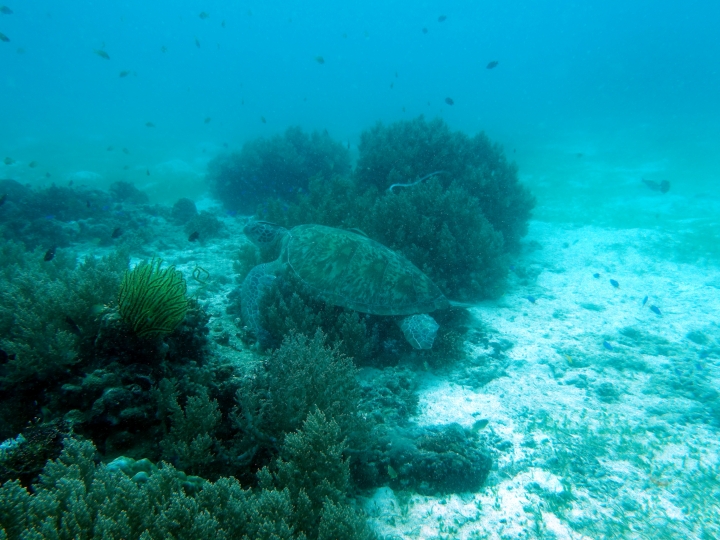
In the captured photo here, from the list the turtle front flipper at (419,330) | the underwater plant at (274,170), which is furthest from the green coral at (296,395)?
the underwater plant at (274,170)

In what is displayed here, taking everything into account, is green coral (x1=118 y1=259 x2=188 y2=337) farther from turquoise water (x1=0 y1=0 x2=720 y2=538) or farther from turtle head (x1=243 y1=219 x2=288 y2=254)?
turtle head (x1=243 y1=219 x2=288 y2=254)

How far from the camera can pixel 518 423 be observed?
401 centimetres

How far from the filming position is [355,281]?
4996mm

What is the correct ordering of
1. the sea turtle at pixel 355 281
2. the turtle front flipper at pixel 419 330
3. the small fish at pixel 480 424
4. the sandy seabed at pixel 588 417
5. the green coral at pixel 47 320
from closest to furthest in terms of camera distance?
the green coral at pixel 47 320, the sandy seabed at pixel 588 417, the small fish at pixel 480 424, the turtle front flipper at pixel 419 330, the sea turtle at pixel 355 281

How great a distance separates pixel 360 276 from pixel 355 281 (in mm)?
115

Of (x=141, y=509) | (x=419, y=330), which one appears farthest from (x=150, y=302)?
(x=419, y=330)

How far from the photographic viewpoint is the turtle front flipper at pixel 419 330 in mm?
4629

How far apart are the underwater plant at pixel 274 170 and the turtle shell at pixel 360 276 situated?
756cm

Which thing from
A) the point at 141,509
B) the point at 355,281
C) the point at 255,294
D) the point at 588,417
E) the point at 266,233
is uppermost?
the point at 266,233

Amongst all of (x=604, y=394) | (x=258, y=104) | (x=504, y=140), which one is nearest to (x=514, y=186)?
(x=604, y=394)

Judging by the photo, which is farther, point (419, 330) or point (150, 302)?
point (419, 330)

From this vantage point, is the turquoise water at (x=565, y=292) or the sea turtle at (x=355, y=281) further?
the sea turtle at (x=355, y=281)

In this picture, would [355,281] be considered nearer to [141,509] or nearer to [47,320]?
[47,320]

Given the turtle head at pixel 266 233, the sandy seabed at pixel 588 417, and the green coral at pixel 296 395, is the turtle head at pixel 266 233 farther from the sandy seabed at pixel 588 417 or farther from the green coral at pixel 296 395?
the sandy seabed at pixel 588 417
